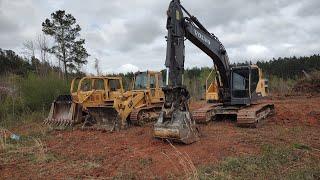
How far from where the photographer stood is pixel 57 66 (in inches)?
1272

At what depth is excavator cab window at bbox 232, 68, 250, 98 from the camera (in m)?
13.5

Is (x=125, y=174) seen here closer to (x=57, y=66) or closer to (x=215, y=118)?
(x=215, y=118)

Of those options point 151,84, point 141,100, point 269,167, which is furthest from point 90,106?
point 269,167

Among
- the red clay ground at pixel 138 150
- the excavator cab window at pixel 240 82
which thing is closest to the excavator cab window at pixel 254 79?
the excavator cab window at pixel 240 82

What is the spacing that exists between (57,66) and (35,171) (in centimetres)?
2484

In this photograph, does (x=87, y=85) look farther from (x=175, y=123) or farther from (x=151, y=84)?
(x=175, y=123)

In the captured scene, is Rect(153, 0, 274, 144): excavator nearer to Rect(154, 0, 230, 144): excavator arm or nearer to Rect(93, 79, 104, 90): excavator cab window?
Rect(154, 0, 230, 144): excavator arm

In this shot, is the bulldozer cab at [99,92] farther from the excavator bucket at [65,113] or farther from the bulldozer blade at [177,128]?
the bulldozer blade at [177,128]

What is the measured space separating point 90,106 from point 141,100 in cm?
193

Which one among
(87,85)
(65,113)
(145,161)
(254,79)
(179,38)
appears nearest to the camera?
(145,161)

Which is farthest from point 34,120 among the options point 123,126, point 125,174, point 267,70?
point 267,70

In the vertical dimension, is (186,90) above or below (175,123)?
above

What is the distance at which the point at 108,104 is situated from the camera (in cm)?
1514

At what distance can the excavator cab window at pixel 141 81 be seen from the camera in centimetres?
1561
